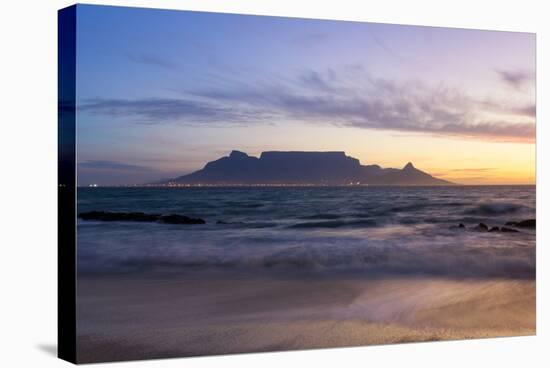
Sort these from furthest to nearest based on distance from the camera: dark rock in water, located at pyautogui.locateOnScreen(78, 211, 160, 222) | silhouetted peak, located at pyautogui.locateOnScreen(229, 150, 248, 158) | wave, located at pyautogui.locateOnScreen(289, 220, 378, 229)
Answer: wave, located at pyautogui.locateOnScreen(289, 220, 378, 229) → silhouetted peak, located at pyautogui.locateOnScreen(229, 150, 248, 158) → dark rock in water, located at pyautogui.locateOnScreen(78, 211, 160, 222)

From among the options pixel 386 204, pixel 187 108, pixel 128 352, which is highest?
pixel 187 108

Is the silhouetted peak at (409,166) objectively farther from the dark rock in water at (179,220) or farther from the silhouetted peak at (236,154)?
the dark rock in water at (179,220)

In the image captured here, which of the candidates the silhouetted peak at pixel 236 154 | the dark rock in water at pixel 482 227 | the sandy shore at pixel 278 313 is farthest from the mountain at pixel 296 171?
the sandy shore at pixel 278 313

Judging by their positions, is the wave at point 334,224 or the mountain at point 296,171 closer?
the mountain at point 296,171

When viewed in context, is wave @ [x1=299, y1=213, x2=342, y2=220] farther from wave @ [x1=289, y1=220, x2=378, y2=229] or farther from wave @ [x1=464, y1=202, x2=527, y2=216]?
wave @ [x1=464, y1=202, x2=527, y2=216]

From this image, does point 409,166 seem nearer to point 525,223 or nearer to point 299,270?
point 525,223

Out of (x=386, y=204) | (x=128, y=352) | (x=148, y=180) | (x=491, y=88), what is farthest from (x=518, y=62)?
(x=128, y=352)

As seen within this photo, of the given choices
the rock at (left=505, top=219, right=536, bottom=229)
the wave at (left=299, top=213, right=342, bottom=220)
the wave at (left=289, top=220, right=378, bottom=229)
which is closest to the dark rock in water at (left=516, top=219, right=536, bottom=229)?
the rock at (left=505, top=219, right=536, bottom=229)

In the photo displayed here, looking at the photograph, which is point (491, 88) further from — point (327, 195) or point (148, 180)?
point (148, 180)
